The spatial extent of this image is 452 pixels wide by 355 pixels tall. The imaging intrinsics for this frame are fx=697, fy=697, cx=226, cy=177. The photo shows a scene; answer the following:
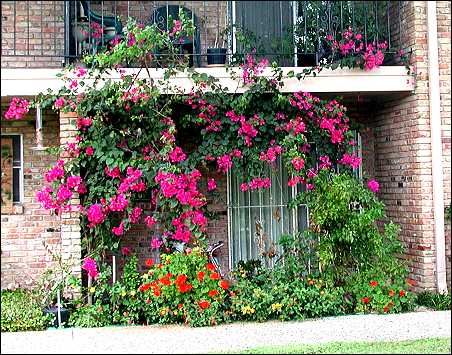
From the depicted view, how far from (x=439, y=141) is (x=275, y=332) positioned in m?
3.39

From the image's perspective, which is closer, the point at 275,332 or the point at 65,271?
the point at 275,332

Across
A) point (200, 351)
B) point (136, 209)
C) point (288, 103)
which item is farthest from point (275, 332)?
point (288, 103)

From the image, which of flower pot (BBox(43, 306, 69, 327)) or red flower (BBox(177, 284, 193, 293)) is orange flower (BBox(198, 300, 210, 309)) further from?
flower pot (BBox(43, 306, 69, 327))

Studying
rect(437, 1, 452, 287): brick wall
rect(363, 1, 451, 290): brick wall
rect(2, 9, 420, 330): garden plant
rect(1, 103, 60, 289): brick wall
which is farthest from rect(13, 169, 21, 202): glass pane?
rect(437, 1, 452, 287): brick wall

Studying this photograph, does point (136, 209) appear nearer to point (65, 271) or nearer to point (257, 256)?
point (65, 271)

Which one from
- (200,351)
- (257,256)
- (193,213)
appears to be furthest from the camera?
(257,256)

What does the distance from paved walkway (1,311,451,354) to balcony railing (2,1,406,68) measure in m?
3.37

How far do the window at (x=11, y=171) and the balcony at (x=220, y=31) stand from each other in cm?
103

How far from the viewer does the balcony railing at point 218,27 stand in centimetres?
899

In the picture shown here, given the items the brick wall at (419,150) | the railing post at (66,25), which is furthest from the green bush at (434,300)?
the railing post at (66,25)

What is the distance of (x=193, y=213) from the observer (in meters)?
8.23

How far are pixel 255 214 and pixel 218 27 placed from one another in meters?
2.65

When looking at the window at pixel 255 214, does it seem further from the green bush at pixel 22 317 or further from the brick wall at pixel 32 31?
the brick wall at pixel 32 31

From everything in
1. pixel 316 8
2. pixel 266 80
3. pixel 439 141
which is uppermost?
pixel 316 8
